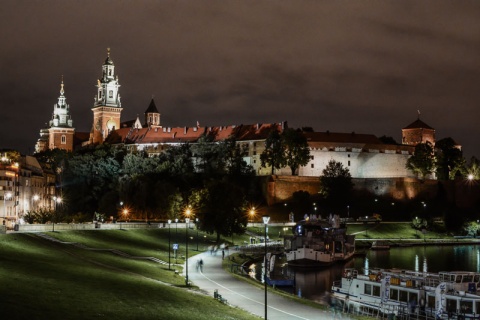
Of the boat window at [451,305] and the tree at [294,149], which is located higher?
the tree at [294,149]

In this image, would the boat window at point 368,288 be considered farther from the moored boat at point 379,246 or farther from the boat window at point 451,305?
the moored boat at point 379,246

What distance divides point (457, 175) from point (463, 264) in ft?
226

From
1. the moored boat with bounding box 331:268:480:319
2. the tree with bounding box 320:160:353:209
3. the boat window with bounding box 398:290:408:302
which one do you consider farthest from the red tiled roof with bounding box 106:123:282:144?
the boat window with bounding box 398:290:408:302

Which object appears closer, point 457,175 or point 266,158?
point 266,158

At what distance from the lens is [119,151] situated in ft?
493

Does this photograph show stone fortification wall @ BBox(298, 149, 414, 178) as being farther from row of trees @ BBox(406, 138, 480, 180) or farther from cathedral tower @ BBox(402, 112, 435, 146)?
cathedral tower @ BBox(402, 112, 435, 146)

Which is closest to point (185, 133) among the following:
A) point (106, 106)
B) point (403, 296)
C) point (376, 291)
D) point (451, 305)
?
point (106, 106)

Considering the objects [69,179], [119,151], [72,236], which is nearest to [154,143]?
[119,151]

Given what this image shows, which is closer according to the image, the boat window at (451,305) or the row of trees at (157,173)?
the boat window at (451,305)

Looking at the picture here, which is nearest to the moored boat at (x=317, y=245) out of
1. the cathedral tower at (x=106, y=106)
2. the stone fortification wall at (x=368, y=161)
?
the stone fortification wall at (x=368, y=161)

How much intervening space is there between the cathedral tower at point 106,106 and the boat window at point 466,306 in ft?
490

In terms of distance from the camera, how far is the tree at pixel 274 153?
447 ft

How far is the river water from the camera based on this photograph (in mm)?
62969

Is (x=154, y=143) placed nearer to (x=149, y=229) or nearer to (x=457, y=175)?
(x=457, y=175)
